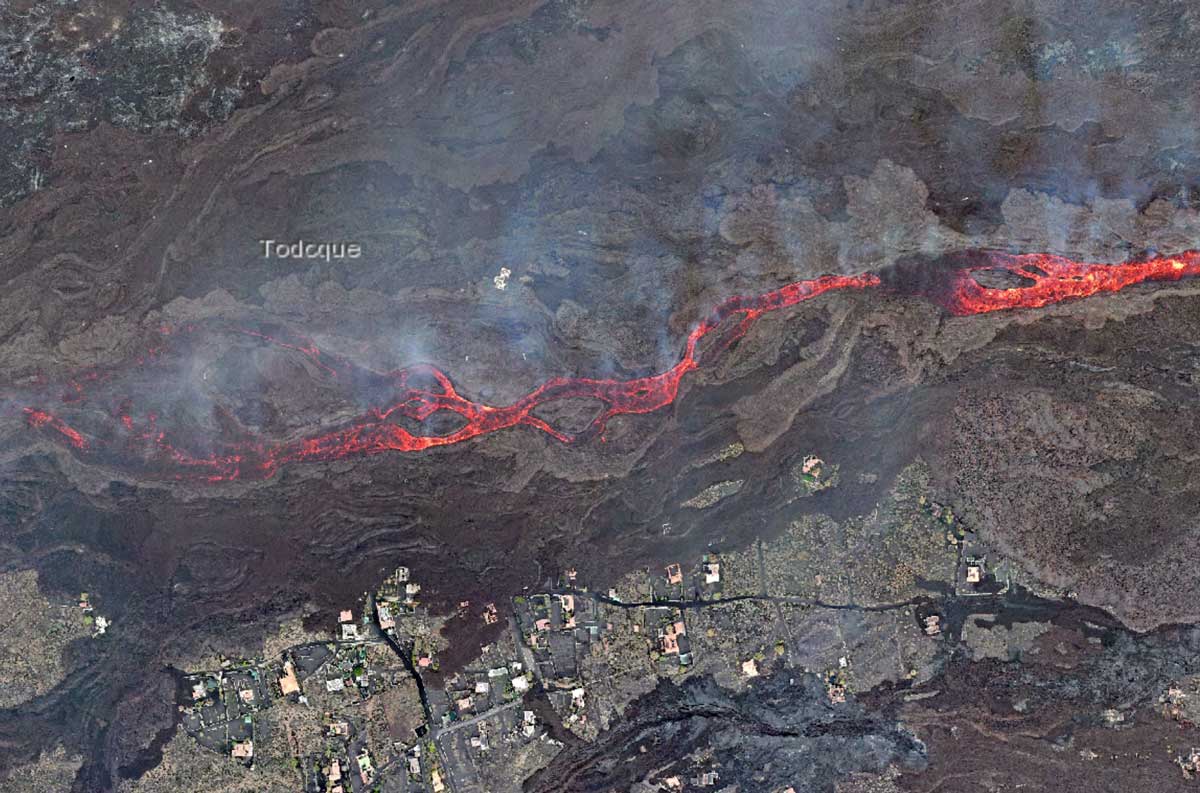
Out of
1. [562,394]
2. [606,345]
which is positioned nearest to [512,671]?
[562,394]

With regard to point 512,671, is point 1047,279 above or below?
above

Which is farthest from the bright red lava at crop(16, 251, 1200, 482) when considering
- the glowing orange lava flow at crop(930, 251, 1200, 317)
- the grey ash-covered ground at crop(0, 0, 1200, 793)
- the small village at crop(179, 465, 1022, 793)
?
the small village at crop(179, 465, 1022, 793)

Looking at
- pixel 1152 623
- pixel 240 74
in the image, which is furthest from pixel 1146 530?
pixel 240 74

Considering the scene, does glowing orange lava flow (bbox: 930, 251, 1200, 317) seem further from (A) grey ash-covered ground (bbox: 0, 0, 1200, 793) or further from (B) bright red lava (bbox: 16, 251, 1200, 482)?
(A) grey ash-covered ground (bbox: 0, 0, 1200, 793)

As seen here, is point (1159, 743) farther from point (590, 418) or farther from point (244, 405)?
point (244, 405)

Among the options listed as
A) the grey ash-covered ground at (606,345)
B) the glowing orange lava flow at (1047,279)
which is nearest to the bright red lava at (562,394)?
the glowing orange lava flow at (1047,279)

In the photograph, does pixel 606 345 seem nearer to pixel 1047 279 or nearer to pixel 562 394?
pixel 562 394
